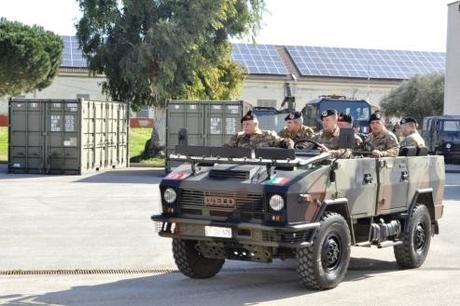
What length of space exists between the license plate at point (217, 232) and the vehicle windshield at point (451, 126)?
28757 millimetres

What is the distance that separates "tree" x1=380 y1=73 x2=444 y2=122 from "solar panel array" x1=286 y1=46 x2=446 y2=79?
259 centimetres

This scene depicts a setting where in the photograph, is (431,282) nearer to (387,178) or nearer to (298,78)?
(387,178)

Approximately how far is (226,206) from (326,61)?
5480 cm

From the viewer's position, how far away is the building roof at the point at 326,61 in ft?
194

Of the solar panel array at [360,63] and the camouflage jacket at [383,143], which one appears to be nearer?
the camouflage jacket at [383,143]

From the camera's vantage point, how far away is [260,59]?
2399 inches

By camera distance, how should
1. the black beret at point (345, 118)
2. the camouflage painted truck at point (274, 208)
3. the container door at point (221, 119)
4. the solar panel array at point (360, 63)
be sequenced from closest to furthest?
the camouflage painted truck at point (274, 208), the black beret at point (345, 118), the container door at point (221, 119), the solar panel array at point (360, 63)

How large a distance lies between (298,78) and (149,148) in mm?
26648

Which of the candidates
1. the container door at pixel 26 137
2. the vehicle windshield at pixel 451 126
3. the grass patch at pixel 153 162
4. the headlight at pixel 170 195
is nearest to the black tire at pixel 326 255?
the headlight at pixel 170 195

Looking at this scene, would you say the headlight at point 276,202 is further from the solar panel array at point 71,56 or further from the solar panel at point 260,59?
the solar panel array at point 71,56

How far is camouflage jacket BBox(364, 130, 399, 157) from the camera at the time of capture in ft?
34.8

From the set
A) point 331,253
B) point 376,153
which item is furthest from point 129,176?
point 331,253

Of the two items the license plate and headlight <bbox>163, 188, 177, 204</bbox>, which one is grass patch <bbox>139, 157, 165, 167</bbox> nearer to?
headlight <bbox>163, 188, 177, 204</bbox>

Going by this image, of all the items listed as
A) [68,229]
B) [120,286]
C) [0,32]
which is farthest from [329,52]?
[120,286]
